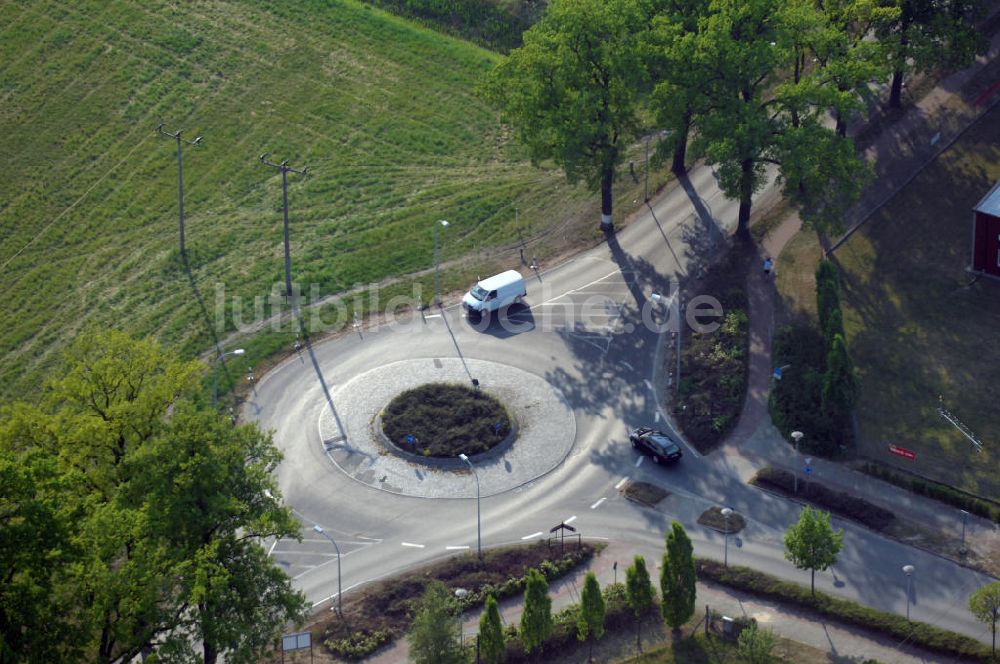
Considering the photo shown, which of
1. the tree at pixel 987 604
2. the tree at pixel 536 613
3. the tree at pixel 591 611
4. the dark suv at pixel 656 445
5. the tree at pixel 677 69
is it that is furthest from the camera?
the tree at pixel 677 69

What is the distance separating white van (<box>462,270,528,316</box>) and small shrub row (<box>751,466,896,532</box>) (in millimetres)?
21916

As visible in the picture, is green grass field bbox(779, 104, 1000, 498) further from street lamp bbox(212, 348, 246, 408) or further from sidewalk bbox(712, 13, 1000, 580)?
street lamp bbox(212, 348, 246, 408)

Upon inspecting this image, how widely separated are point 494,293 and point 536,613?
2895 cm

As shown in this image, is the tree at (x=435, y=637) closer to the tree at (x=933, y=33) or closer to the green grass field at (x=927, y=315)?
the green grass field at (x=927, y=315)

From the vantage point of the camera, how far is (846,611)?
2237 inches

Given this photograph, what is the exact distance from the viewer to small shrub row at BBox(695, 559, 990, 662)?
54.9m

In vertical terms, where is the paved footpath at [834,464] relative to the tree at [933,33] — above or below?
below

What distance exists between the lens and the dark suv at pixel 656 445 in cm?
6644

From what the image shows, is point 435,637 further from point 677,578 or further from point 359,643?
point 677,578

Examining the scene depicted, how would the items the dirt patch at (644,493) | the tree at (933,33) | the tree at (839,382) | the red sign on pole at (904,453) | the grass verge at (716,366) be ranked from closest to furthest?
the dirt patch at (644,493), the red sign on pole at (904,453), the tree at (839,382), the grass verge at (716,366), the tree at (933,33)

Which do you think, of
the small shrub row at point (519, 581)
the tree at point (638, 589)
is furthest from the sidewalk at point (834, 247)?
the tree at point (638, 589)

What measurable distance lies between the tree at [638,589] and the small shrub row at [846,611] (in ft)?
13.9

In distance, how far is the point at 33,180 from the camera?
99.4m

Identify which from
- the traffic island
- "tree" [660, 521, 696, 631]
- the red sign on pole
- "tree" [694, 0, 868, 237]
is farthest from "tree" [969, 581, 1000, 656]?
"tree" [694, 0, 868, 237]
